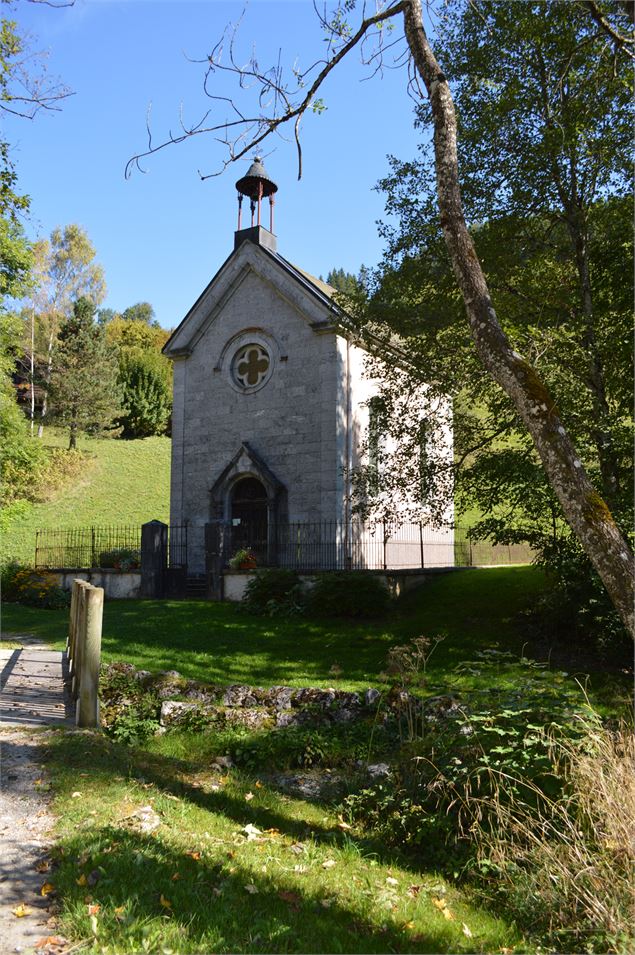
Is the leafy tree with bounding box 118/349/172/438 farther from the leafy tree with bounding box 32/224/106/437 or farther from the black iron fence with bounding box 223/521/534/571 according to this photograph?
the black iron fence with bounding box 223/521/534/571

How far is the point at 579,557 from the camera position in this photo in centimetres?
1152

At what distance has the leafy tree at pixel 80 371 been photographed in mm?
43281

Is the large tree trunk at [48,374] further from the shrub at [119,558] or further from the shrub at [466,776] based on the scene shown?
the shrub at [466,776]

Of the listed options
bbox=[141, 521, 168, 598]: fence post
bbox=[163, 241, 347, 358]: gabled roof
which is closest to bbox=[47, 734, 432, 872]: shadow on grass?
bbox=[141, 521, 168, 598]: fence post

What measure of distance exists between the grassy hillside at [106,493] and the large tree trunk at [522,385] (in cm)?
2666

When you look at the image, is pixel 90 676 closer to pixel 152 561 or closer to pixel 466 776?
pixel 466 776

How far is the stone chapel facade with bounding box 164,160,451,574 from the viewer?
65.2 ft

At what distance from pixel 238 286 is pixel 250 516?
8222 mm

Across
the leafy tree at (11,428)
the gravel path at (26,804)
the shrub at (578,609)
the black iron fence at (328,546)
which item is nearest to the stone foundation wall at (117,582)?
the black iron fence at (328,546)

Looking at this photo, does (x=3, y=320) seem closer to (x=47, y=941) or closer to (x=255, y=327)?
(x=255, y=327)

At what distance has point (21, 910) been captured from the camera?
3.59 metres

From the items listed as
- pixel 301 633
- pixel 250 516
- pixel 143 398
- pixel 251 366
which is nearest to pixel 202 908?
pixel 301 633

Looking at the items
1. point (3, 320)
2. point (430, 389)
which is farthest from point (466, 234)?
point (3, 320)

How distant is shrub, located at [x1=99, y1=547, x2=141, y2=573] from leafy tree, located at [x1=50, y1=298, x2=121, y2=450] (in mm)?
24205
